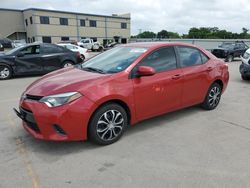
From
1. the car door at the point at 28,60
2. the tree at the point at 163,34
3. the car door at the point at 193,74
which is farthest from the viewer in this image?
the tree at the point at 163,34

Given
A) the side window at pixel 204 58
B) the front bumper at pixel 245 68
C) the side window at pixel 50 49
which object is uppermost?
the side window at pixel 204 58

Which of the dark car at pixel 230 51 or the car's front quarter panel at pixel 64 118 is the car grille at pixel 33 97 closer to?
the car's front quarter panel at pixel 64 118

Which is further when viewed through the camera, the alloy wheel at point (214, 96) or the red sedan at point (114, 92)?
the alloy wheel at point (214, 96)

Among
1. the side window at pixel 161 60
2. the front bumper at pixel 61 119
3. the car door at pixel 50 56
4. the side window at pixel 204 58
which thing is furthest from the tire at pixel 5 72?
the side window at pixel 204 58

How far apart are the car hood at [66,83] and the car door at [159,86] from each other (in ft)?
2.16

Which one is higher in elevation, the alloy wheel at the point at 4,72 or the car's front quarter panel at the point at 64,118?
the car's front quarter panel at the point at 64,118

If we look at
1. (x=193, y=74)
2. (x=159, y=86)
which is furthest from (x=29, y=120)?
(x=193, y=74)

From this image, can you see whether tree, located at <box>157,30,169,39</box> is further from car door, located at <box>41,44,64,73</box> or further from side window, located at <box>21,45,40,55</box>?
side window, located at <box>21,45,40,55</box>

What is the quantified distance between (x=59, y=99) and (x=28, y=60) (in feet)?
24.9

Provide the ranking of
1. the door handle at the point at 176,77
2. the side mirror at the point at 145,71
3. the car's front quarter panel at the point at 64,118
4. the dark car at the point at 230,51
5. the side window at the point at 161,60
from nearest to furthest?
the car's front quarter panel at the point at 64,118 < the side mirror at the point at 145,71 < the side window at the point at 161,60 < the door handle at the point at 176,77 < the dark car at the point at 230,51

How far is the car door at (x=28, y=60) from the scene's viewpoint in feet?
33.4

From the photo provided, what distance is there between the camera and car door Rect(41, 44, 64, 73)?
10.7m

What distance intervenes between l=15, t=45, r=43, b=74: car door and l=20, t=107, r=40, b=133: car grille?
712 cm

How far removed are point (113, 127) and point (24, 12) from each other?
185ft
